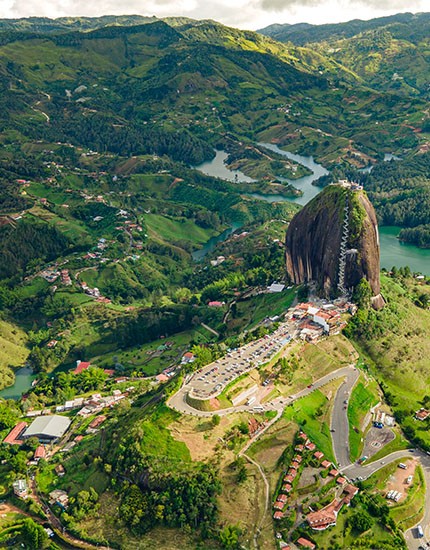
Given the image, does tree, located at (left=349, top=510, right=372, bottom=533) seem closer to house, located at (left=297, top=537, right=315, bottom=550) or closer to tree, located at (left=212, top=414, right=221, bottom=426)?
house, located at (left=297, top=537, right=315, bottom=550)

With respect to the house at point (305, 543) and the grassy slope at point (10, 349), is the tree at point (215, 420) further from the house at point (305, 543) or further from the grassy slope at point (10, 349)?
the grassy slope at point (10, 349)

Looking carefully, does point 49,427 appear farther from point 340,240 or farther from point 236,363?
point 340,240

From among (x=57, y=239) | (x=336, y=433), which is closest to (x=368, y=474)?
(x=336, y=433)

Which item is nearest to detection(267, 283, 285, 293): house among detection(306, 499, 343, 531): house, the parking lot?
the parking lot

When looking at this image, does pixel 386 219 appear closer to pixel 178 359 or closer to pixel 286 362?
pixel 178 359

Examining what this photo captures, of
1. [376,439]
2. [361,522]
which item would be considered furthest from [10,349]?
[361,522]
